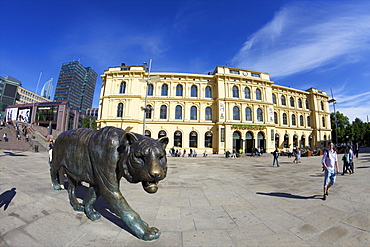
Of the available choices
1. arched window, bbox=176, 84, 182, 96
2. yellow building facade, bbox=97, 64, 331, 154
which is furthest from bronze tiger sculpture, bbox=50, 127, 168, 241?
arched window, bbox=176, 84, 182, 96

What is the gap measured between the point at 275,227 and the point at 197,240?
1564mm

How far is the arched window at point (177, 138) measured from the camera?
27930mm

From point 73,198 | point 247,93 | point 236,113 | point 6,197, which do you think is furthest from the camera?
point 247,93

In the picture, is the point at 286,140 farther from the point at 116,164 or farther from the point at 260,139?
the point at 116,164

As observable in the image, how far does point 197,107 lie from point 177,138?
23.0 ft

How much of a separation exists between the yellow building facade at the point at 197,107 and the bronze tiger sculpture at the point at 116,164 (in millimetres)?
24476

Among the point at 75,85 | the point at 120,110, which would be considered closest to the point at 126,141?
the point at 120,110

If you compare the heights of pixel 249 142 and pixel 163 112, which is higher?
pixel 163 112

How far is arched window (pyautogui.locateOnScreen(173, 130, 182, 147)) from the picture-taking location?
27930mm

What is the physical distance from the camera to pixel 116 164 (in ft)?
7.68

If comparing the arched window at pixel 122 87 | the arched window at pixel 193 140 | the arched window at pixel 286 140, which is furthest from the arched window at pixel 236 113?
the arched window at pixel 122 87

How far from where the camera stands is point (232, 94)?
29.0m

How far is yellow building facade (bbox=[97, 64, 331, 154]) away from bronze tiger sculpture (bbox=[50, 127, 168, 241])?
24476 mm

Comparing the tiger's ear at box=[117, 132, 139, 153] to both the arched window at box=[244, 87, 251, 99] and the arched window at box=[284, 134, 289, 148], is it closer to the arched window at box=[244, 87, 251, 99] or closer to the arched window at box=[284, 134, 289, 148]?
the arched window at box=[244, 87, 251, 99]
